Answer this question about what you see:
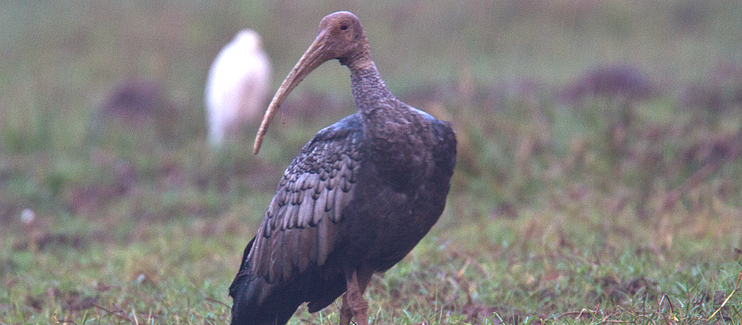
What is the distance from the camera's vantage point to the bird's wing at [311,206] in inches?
104

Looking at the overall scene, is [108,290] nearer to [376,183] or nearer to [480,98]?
[376,183]

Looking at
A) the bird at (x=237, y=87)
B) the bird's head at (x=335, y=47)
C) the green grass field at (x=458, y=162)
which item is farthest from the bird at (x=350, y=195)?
the bird at (x=237, y=87)

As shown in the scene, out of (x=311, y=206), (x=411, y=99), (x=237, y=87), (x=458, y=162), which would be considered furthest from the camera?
(x=411, y=99)

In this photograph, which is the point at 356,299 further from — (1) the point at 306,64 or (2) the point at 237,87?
(2) the point at 237,87

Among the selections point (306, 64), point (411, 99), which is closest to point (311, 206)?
point (306, 64)

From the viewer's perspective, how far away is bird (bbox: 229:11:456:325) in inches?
101

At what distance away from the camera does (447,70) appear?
452 inches

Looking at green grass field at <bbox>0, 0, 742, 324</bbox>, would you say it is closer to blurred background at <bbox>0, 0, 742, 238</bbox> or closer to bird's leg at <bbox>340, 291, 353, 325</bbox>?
blurred background at <bbox>0, 0, 742, 238</bbox>

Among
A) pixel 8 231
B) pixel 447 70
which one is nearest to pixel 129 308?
pixel 8 231

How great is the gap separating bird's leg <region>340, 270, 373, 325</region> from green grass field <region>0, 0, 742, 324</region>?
1.41 feet

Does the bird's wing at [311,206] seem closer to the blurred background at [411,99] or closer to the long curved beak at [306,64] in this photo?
the long curved beak at [306,64]

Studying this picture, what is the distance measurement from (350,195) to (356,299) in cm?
38

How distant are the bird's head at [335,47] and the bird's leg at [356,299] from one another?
2.18 ft

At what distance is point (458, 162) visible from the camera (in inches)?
256
